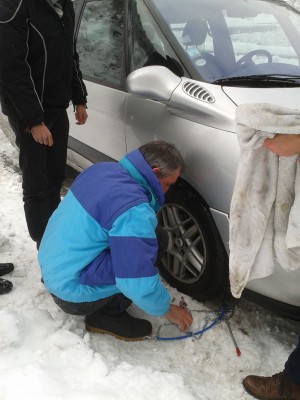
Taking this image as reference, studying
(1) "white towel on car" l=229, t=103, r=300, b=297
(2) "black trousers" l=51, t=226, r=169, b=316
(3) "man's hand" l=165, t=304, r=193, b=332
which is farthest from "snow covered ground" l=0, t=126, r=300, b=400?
(1) "white towel on car" l=229, t=103, r=300, b=297

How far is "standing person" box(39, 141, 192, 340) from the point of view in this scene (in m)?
1.66

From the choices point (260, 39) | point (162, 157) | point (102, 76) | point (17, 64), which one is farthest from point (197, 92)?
point (102, 76)

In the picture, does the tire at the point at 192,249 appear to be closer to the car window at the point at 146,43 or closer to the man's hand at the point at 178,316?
the man's hand at the point at 178,316

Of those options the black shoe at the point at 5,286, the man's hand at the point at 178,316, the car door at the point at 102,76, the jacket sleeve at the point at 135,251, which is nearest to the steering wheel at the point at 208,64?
the car door at the point at 102,76

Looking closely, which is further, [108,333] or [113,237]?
[108,333]

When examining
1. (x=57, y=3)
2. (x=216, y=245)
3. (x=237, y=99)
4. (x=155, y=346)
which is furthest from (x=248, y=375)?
(x=57, y=3)

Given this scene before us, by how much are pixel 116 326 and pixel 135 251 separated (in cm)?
71

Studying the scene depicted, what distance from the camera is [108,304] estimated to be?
221 centimetres

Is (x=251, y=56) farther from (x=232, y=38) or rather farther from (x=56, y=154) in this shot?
(x=56, y=154)

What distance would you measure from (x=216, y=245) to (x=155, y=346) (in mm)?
626

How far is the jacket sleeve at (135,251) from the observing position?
1.64 meters

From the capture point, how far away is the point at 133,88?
237 centimetres

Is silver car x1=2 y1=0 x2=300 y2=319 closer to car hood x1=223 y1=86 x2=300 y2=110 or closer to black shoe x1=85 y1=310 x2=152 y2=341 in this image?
car hood x1=223 y1=86 x2=300 y2=110

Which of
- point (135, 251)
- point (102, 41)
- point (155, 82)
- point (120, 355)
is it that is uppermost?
point (155, 82)
